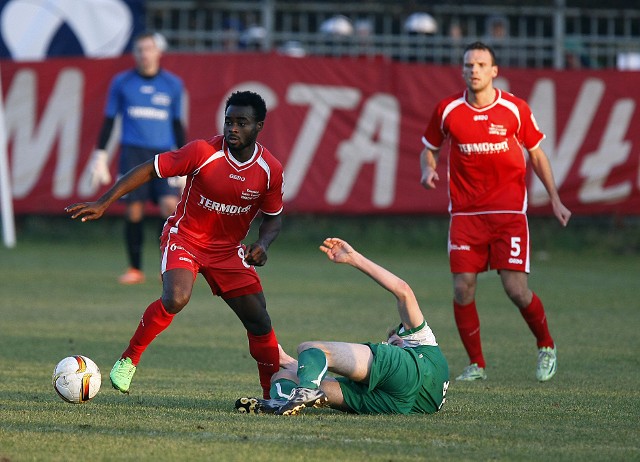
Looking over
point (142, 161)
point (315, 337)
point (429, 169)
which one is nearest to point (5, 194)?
point (142, 161)

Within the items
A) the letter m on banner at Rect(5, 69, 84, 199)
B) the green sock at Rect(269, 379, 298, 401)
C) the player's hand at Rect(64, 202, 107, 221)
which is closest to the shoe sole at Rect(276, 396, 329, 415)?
the green sock at Rect(269, 379, 298, 401)

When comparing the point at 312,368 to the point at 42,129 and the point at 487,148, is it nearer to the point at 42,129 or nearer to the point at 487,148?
the point at 487,148

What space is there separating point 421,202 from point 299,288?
501 centimetres

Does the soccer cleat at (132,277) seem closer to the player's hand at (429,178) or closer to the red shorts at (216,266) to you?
the player's hand at (429,178)

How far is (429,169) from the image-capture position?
337 inches

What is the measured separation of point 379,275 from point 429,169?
2.17 m

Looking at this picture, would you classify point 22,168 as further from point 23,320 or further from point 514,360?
point 514,360

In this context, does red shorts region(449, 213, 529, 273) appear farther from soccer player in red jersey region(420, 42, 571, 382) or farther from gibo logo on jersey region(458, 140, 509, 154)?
gibo logo on jersey region(458, 140, 509, 154)

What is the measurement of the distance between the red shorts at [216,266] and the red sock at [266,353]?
28 cm

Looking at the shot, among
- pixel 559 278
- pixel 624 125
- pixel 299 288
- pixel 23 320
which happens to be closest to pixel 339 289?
pixel 299 288

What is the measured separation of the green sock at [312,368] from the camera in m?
6.11

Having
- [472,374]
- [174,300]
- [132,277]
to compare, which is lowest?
[132,277]

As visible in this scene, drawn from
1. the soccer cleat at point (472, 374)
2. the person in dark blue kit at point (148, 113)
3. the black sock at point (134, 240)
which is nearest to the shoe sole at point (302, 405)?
the soccer cleat at point (472, 374)

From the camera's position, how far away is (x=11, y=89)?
18672 mm
